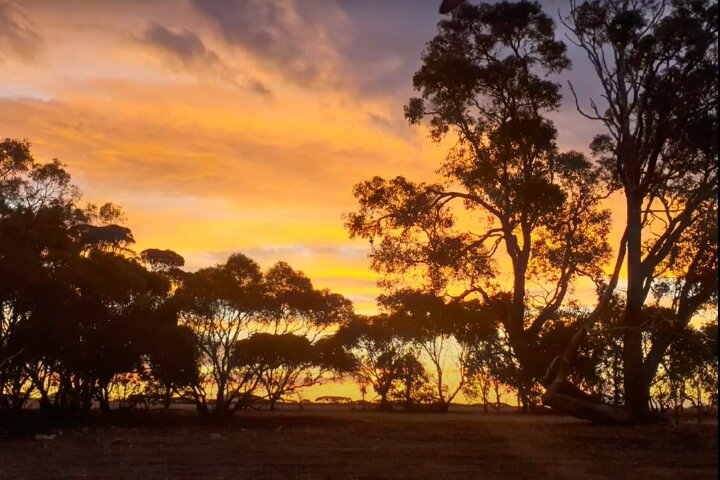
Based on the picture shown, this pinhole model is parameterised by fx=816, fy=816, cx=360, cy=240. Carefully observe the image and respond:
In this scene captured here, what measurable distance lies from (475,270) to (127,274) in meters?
15.6

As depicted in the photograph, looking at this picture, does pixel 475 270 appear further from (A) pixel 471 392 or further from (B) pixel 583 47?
(A) pixel 471 392

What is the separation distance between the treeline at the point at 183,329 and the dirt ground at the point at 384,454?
3.72 m

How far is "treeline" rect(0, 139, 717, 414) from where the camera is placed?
88.0 feet

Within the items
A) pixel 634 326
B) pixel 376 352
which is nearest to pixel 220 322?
pixel 376 352

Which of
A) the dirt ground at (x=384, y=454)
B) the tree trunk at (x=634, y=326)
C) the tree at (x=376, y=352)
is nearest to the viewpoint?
the dirt ground at (x=384, y=454)

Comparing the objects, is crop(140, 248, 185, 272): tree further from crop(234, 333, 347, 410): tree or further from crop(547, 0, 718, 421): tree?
crop(547, 0, 718, 421): tree

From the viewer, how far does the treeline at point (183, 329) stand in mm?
26812

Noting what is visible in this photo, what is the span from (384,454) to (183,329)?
20.9 m

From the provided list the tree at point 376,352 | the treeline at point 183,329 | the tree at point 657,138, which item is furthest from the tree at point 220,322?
the tree at point 657,138

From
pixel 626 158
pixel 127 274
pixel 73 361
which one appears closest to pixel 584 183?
pixel 626 158

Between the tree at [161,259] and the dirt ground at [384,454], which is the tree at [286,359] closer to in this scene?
the tree at [161,259]

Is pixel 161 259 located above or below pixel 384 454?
above

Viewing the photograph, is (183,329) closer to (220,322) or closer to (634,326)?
(220,322)

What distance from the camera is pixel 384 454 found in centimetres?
1694
